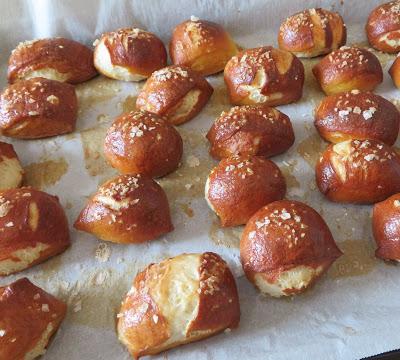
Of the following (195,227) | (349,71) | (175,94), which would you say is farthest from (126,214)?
(349,71)

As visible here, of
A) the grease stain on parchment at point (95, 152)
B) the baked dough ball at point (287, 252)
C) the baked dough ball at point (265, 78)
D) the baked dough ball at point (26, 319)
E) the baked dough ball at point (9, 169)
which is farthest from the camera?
the baked dough ball at point (265, 78)

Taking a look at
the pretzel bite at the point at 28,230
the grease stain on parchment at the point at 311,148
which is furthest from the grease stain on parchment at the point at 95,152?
the grease stain on parchment at the point at 311,148

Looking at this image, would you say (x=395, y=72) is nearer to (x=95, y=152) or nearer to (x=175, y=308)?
(x=95, y=152)

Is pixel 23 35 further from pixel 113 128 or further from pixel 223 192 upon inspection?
pixel 223 192

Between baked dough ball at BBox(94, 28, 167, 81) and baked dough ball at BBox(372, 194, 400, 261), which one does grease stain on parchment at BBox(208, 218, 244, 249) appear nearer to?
baked dough ball at BBox(372, 194, 400, 261)

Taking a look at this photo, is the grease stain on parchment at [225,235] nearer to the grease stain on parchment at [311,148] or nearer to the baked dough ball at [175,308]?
the baked dough ball at [175,308]

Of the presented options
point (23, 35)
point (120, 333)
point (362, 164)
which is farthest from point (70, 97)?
point (362, 164)
